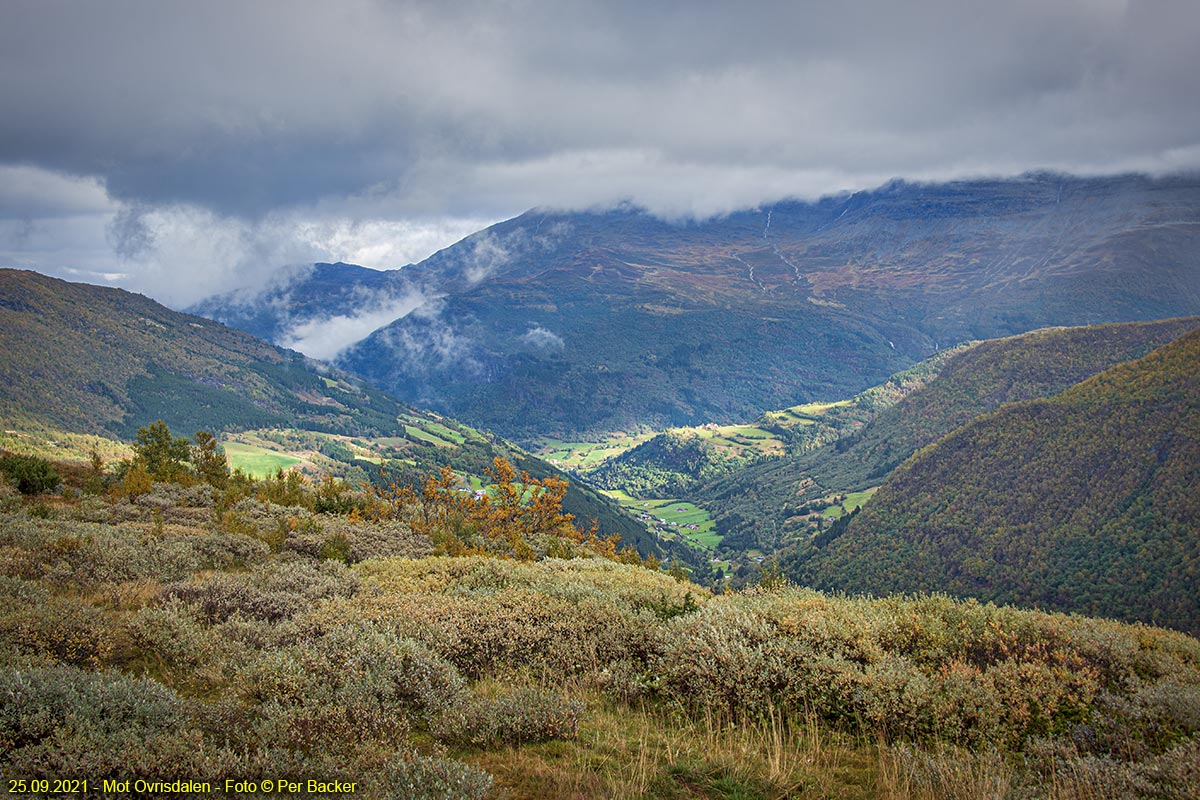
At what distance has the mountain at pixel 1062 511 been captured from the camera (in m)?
103

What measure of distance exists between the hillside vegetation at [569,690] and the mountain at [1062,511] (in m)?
106

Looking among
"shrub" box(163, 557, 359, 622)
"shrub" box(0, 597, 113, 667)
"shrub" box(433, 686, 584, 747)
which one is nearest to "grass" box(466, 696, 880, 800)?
"shrub" box(433, 686, 584, 747)

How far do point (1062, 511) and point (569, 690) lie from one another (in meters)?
151

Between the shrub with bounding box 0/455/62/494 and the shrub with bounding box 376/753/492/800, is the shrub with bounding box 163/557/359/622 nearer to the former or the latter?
the shrub with bounding box 376/753/492/800

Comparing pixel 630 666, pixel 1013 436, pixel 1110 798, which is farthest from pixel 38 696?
pixel 1013 436

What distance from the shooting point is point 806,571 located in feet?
512

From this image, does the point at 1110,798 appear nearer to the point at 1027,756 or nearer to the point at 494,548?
the point at 1027,756

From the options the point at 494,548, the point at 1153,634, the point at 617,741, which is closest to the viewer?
the point at 617,741

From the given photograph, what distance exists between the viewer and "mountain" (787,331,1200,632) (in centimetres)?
10288

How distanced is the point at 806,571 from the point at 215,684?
163 metres

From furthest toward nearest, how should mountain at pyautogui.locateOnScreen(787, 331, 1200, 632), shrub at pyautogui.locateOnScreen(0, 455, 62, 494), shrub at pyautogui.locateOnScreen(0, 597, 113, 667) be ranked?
mountain at pyautogui.locateOnScreen(787, 331, 1200, 632), shrub at pyautogui.locateOnScreen(0, 455, 62, 494), shrub at pyautogui.locateOnScreen(0, 597, 113, 667)

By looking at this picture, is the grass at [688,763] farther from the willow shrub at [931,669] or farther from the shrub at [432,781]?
the willow shrub at [931,669]

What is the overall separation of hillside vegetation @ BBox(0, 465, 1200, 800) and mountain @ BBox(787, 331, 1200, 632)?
349 ft

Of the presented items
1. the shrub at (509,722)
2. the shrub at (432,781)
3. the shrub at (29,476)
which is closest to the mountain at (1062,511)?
the shrub at (29,476)
